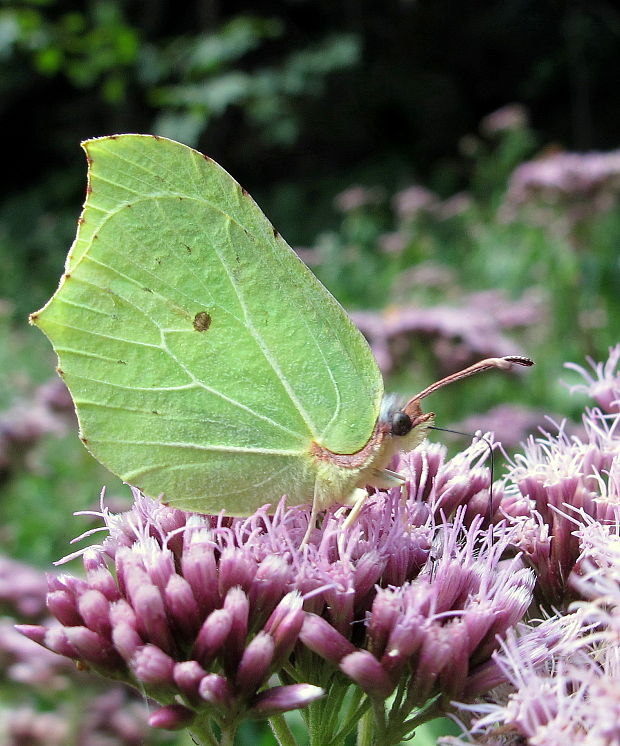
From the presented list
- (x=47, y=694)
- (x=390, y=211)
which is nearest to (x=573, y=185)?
(x=47, y=694)

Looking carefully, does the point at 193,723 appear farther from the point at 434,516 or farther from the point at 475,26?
the point at 475,26

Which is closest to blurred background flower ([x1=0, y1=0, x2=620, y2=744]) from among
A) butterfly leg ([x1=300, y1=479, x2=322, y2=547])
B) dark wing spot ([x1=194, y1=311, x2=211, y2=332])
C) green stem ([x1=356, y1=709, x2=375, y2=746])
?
butterfly leg ([x1=300, y1=479, x2=322, y2=547])

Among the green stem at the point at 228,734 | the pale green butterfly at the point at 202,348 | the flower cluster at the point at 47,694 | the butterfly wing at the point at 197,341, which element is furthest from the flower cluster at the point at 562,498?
the flower cluster at the point at 47,694

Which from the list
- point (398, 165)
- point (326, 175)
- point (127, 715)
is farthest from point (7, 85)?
point (127, 715)

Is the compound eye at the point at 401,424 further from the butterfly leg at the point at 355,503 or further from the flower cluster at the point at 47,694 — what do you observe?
the flower cluster at the point at 47,694

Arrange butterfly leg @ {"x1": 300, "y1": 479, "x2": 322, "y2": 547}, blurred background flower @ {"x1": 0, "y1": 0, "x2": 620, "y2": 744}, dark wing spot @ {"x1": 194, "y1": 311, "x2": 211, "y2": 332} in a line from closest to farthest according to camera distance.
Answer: butterfly leg @ {"x1": 300, "y1": 479, "x2": 322, "y2": 547} < dark wing spot @ {"x1": 194, "y1": 311, "x2": 211, "y2": 332} < blurred background flower @ {"x1": 0, "y1": 0, "x2": 620, "y2": 744}

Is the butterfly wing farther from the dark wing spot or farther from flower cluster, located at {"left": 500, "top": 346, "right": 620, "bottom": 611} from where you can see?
flower cluster, located at {"left": 500, "top": 346, "right": 620, "bottom": 611}
